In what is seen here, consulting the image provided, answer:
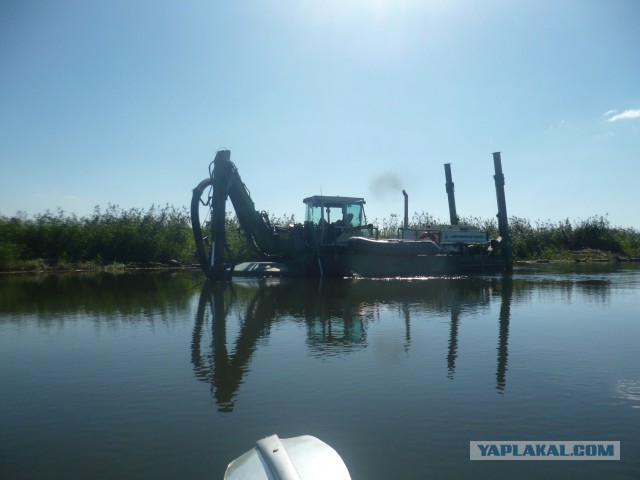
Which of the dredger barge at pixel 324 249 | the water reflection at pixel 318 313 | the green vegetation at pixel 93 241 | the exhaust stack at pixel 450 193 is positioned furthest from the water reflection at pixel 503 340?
the green vegetation at pixel 93 241

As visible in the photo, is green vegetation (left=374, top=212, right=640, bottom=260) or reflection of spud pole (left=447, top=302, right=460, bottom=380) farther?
green vegetation (left=374, top=212, right=640, bottom=260)

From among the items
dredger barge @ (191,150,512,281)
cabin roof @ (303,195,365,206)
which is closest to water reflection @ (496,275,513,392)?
dredger barge @ (191,150,512,281)

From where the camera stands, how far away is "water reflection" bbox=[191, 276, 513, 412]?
21.0 ft

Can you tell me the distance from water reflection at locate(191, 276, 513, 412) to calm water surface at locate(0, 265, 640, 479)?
0.06 metres

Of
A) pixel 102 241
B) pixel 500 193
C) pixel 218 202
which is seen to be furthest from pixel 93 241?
pixel 500 193

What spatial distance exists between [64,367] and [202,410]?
2.56m

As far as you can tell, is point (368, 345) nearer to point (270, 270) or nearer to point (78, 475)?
point (78, 475)

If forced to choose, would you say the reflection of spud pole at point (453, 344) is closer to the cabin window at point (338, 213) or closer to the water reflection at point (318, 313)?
the water reflection at point (318, 313)

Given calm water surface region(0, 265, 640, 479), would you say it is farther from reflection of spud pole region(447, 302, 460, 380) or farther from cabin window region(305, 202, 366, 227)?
cabin window region(305, 202, 366, 227)

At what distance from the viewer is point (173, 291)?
15.2 meters

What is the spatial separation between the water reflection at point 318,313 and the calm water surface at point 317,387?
0.19 feet

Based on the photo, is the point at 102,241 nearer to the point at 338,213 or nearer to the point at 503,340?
the point at 338,213

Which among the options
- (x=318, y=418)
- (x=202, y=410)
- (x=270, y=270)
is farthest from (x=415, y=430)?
(x=270, y=270)

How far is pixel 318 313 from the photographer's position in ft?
33.7
